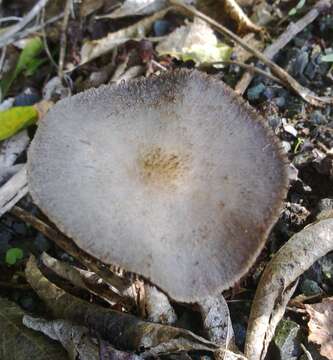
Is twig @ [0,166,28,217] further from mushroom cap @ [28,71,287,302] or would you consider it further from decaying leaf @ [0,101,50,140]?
A: mushroom cap @ [28,71,287,302]

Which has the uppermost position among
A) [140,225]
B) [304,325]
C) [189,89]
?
[189,89]

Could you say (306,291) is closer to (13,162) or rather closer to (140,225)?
(140,225)

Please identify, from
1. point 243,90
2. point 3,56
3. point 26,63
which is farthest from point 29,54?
point 243,90

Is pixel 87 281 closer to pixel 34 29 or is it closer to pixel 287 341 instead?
pixel 287 341

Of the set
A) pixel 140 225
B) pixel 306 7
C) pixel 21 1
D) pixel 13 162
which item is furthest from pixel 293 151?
pixel 21 1

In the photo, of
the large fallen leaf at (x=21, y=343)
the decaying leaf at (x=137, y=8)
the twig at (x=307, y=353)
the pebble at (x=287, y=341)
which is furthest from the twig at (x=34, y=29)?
the twig at (x=307, y=353)

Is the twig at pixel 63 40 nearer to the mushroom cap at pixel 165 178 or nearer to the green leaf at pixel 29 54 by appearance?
the green leaf at pixel 29 54
